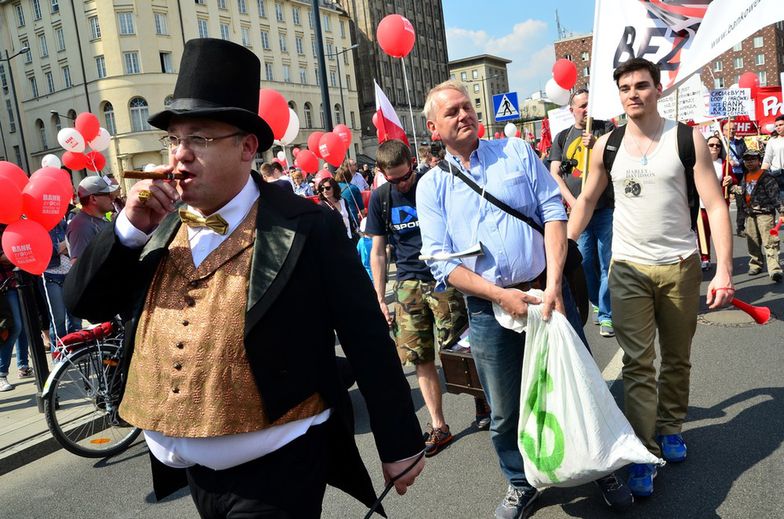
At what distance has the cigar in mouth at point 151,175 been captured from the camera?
1.78 meters

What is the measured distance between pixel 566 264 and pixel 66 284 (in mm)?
2190

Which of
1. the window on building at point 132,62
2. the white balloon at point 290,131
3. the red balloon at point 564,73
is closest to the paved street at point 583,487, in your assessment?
the red balloon at point 564,73

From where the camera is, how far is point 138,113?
45.4 meters

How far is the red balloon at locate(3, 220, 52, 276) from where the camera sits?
562 cm

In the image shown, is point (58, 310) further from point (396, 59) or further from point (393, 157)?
point (396, 59)

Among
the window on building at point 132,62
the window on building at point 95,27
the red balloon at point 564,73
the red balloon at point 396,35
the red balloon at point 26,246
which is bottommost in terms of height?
the red balloon at point 26,246

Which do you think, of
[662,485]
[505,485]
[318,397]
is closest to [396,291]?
[505,485]

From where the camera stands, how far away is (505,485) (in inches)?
143

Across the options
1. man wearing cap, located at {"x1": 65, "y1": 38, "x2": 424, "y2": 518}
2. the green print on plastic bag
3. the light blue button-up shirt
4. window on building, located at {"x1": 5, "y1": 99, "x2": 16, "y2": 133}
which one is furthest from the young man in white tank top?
window on building, located at {"x1": 5, "y1": 99, "x2": 16, "y2": 133}

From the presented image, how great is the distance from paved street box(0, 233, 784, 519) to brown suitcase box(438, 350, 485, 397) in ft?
1.31

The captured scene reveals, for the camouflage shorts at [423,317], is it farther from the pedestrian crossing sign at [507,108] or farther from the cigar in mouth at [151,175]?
the pedestrian crossing sign at [507,108]

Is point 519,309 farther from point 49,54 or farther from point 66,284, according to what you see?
point 49,54

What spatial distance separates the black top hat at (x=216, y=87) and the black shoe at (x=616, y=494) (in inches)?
92.9

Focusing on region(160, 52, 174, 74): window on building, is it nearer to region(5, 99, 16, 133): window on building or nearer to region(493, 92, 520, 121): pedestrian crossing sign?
region(5, 99, 16, 133): window on building
